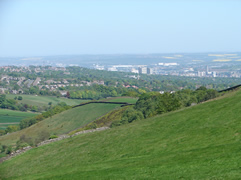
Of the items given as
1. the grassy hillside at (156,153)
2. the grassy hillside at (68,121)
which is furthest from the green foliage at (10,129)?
the grassy hillside at (156,153)

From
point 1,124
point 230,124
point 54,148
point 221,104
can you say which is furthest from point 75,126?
point 230,124

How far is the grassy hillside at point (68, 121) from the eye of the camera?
71.8 metres

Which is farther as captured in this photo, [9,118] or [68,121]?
→ [9,118]

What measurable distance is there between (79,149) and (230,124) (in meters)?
10.0

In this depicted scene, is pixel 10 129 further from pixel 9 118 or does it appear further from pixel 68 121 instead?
pixel 9 118

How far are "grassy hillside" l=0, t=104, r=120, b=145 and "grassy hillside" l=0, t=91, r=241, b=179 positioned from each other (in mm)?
43380

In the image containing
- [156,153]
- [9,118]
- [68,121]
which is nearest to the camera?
[156,153]

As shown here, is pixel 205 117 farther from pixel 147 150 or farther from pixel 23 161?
pixel 23 161

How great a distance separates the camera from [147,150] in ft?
65.4

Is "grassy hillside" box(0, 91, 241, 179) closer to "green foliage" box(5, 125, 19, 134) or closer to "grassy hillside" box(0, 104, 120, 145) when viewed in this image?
"grassy hillside" box(0, 104, 120, 145)

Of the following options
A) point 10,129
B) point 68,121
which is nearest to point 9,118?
point 10,129

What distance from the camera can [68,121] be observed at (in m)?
79.1

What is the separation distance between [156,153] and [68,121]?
202 feet

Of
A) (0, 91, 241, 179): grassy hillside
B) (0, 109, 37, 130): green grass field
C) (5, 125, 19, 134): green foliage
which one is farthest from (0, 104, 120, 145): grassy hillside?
(0, 91, 241, 179): grassy hillside
